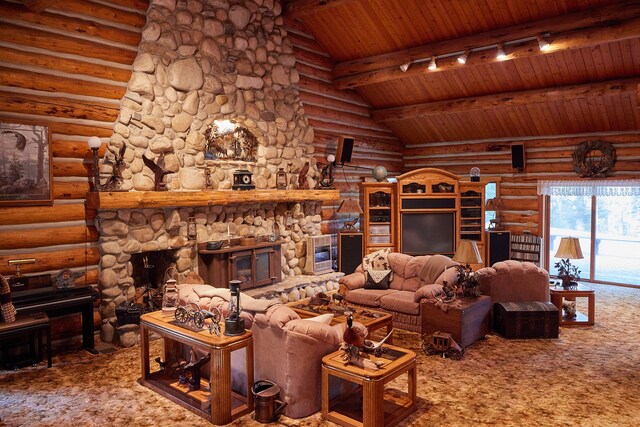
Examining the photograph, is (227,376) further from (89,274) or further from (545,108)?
(545,108)

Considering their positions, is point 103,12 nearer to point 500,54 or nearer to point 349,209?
point 349,209

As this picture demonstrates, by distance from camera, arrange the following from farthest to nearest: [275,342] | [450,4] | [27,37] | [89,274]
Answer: [450,4] → [89,274] → [27,37] → [275,342]

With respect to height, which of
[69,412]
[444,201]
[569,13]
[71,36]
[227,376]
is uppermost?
[569,13]

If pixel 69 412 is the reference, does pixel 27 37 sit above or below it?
above

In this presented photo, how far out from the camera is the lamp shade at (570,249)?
7105 millimetres

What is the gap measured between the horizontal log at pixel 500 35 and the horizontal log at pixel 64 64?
194 inches

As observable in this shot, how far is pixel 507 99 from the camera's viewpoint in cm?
962

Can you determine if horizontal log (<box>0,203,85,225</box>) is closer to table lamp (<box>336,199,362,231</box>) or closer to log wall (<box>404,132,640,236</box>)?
table lamp (<box>336,199,362,231</box>)

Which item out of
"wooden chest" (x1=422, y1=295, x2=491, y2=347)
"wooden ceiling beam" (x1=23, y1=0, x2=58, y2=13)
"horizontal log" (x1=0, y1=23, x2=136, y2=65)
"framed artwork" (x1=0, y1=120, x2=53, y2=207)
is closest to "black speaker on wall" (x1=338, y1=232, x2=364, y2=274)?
"wooden chest" (x1=422, y1=295, x2=491, y2=347)

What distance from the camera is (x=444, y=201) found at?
10492 millimetres

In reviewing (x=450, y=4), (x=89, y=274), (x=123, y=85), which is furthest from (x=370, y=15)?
(x=89, y=274)

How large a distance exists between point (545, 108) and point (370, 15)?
3.95 metres

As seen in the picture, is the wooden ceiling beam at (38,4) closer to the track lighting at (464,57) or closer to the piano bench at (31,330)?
the piano bench at (31,330)

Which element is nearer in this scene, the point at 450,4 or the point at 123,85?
the point at 123,85
